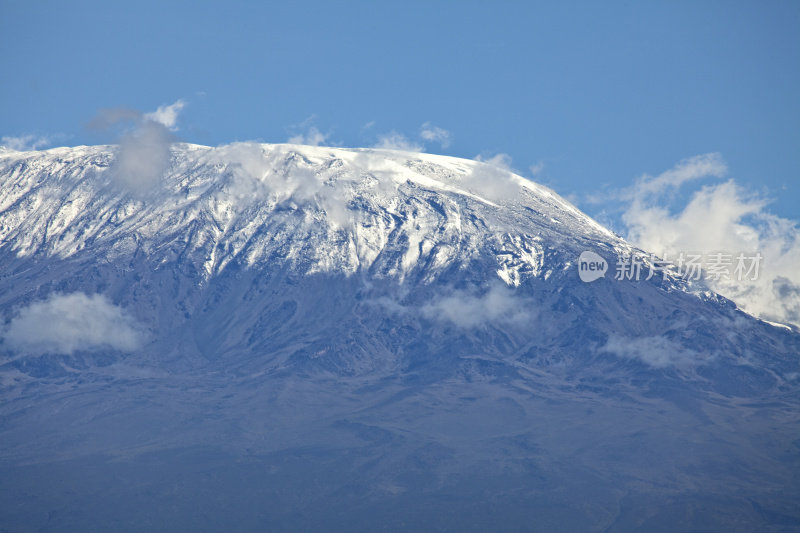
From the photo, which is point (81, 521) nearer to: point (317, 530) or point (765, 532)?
point (317, 530)

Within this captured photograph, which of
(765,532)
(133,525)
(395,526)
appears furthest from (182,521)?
(765,532)

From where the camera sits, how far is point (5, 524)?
198 metres

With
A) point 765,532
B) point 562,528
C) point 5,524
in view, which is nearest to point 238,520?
point 5,524

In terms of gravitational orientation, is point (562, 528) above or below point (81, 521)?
above

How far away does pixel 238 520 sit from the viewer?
199375mm

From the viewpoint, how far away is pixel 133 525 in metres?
196

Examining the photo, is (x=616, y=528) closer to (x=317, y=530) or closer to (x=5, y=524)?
(x=317, y=530)

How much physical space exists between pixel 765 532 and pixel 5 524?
14867 centimetres

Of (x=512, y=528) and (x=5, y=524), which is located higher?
(x=512, y=528)

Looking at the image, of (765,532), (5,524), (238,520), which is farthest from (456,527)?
(5,524)

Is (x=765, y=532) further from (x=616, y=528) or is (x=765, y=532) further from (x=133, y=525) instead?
(x=133, y=525)

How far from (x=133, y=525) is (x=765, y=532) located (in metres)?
123

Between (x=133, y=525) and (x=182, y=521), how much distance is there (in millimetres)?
9275

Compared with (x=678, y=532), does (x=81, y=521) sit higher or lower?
lower
